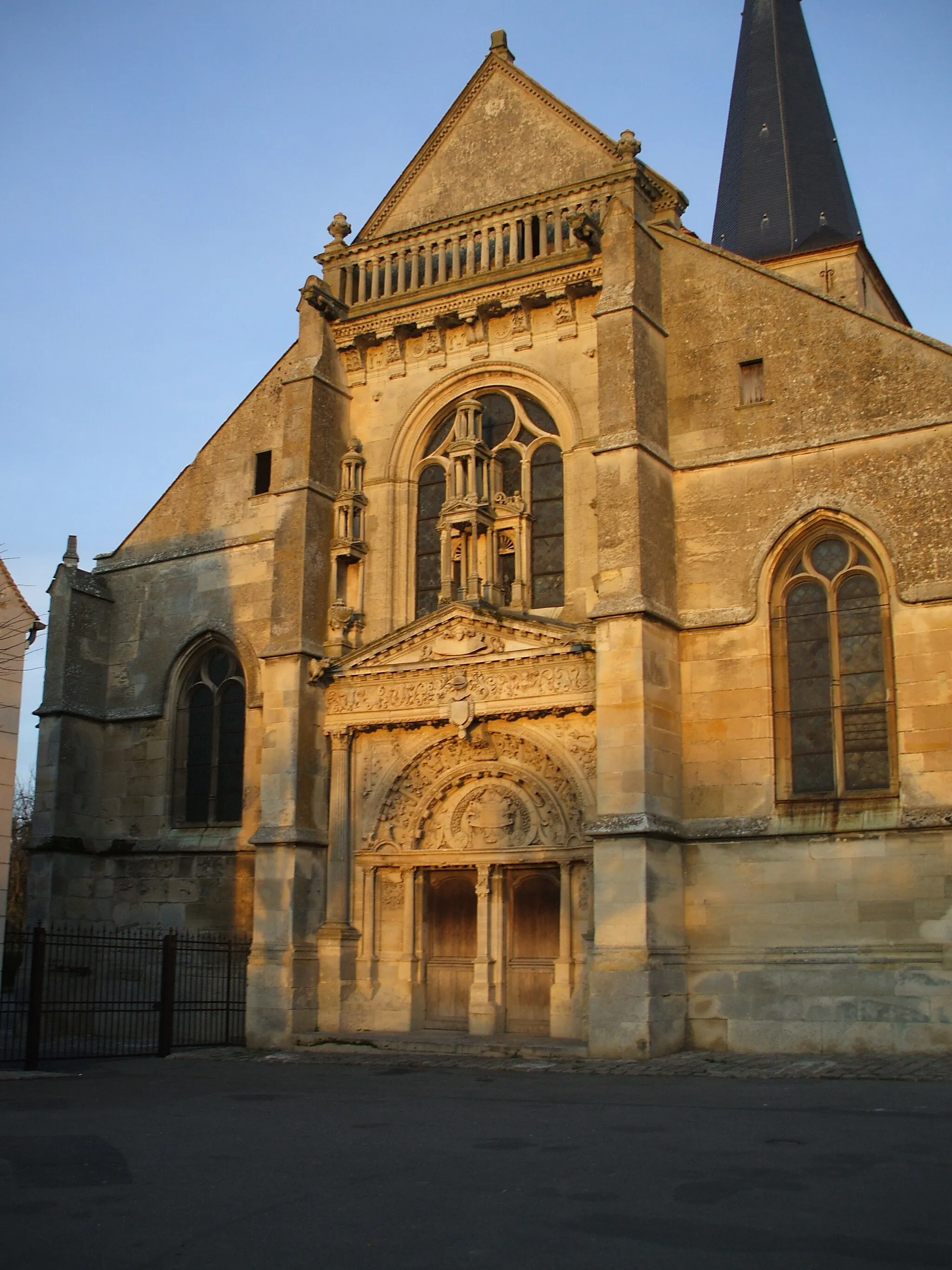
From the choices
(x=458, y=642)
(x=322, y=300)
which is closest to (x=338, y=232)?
(x=322, y=300)

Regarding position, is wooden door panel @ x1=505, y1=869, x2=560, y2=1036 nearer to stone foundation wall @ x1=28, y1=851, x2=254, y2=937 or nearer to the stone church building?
the stone church building

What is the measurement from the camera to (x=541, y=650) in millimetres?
16484

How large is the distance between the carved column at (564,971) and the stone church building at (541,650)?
0.06 m

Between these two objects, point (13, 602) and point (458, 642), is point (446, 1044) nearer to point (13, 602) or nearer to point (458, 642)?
point (458, 642)

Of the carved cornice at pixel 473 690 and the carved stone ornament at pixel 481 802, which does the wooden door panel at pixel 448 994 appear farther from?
the carved cornice at pixel 473 690

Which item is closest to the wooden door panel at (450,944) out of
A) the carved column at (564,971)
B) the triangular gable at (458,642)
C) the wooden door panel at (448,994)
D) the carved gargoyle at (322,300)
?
the wooden door panel at (448,994)

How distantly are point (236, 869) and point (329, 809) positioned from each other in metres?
→ 1.96

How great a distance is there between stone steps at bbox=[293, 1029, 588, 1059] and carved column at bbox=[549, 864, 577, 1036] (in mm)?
224

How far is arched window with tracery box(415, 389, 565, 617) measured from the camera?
1762cm

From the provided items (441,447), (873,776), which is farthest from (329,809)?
(873,776)

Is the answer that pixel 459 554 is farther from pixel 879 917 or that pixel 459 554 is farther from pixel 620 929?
pixel 879 917

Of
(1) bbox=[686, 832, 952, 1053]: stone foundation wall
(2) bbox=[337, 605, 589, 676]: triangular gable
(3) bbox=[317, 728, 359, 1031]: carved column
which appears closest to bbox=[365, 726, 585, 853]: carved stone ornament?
(3) bbox=[317, 728, 359, 1031]: carved column

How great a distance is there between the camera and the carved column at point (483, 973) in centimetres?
1639

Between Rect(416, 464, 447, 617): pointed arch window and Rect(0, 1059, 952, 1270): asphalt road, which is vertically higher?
Rect(416, 464, 447, 617): pointed arch window
